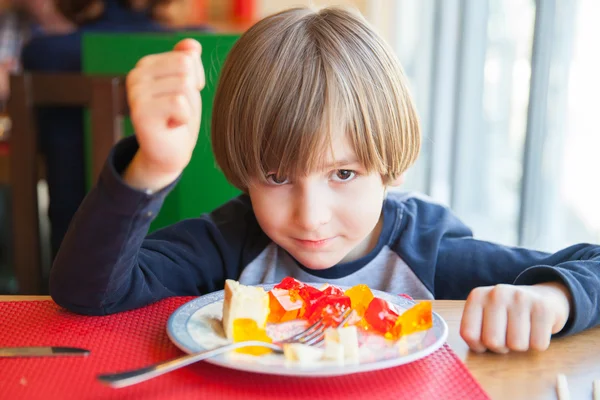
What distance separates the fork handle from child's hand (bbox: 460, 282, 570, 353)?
208 millimetres

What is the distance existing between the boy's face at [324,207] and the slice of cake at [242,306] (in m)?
0.22

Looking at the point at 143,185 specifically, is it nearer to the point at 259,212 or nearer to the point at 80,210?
the point at 80,210

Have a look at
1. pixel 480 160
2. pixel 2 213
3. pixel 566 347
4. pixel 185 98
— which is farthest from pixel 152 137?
pixel 2 213

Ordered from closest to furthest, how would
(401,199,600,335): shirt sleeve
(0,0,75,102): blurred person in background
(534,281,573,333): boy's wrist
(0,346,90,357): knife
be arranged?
(0,346,90,357): knife
(534,281,573,333): boy's wrist
(401,199,600,335): shirt sleeve
(0,0,75,102): blurred person in background

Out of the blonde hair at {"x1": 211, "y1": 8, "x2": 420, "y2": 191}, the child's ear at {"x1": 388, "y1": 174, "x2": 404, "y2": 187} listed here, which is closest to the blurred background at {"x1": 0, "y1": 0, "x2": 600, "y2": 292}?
the blonde hair at {"x1": 211, "y1": 8, "x2": 420, "y2": 191}

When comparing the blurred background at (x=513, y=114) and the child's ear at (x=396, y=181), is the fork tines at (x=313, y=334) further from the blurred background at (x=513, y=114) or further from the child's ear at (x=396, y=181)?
the blurred background at (x=513, y=114)

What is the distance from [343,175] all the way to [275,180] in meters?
0.10

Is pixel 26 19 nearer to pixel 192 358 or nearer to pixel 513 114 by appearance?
pixel 513 114

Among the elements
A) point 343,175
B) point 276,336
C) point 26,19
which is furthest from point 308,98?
point 26,19

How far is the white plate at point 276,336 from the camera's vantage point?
596 mm

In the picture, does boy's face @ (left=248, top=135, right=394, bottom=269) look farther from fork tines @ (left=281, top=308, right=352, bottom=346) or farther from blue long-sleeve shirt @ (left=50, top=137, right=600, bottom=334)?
fork tines @ (left=281, top=308, right=352, bottom=346)

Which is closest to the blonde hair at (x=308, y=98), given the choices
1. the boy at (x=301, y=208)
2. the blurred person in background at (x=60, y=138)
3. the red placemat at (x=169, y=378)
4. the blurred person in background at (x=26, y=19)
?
the boy at (x=301, y=208)

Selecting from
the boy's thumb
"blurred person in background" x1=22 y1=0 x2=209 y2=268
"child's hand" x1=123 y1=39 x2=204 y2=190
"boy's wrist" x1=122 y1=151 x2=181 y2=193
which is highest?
the boy's thumb

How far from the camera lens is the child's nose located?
2.97 ft
